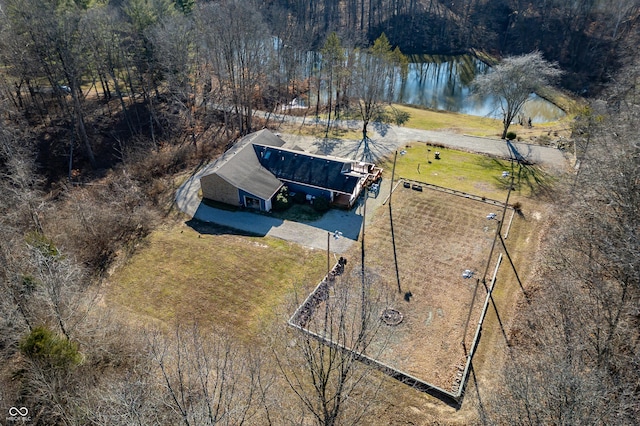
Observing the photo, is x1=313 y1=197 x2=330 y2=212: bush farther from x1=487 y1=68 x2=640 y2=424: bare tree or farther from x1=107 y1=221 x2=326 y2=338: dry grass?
x1=487 y1=68 x2=640 y2=424: bare tree

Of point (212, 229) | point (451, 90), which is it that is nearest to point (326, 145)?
point (212, 229)

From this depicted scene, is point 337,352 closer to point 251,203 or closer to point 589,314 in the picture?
point 589,314

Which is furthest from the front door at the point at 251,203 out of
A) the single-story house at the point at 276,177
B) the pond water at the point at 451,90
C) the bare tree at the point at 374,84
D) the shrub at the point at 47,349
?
the pond water at the point at 451,90

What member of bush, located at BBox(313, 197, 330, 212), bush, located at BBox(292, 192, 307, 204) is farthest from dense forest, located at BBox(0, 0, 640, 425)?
bush, located at BBox(313, 197, 330, 212)

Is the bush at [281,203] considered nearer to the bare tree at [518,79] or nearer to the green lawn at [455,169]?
the green lawn at [455,169]

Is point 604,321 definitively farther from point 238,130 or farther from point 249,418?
point 238,130

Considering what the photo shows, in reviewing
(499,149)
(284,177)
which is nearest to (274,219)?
(284,177)
